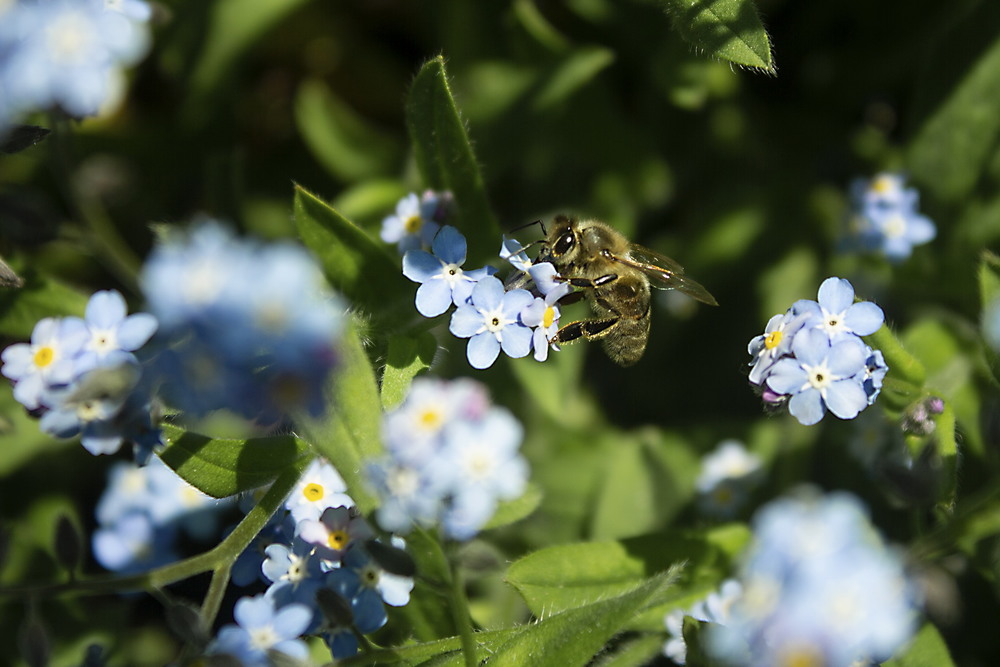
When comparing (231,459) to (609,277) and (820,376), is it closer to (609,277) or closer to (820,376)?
(609,277)

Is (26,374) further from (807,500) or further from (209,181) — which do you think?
(807,500)

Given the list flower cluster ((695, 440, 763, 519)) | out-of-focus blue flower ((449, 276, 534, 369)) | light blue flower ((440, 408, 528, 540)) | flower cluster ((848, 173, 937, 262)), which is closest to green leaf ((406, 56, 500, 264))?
out-of-focus blue flower ((449, 276, 534, 369))

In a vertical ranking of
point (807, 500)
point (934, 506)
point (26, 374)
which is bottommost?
point (807, 500)

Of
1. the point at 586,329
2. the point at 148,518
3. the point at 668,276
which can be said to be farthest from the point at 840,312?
the point at 148,518

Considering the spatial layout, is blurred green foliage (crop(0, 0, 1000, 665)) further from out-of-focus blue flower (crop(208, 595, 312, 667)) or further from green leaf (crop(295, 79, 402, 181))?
out-of-focus blue flower (crop(208, 595, 312, 667))

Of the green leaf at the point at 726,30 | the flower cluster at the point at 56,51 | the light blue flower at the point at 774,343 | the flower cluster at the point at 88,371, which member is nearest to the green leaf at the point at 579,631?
the light blue flower at the point at 774,343

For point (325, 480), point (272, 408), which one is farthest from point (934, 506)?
point (272, 408)
